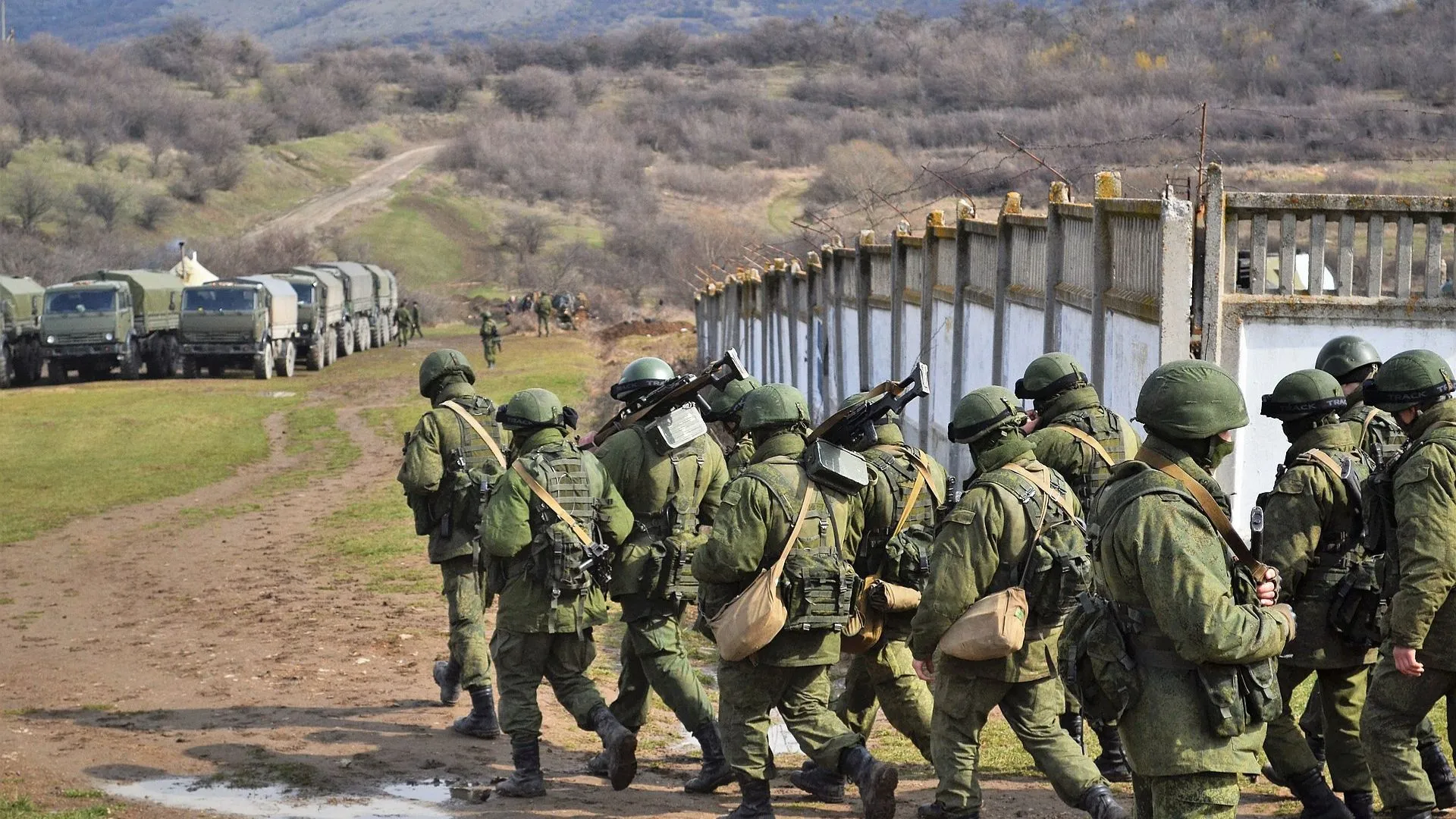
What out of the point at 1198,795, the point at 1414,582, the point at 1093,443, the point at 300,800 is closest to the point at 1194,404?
the point at 1198,795

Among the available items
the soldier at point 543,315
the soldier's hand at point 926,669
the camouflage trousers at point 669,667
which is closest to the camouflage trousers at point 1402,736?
the soldier's hand at point 926,669

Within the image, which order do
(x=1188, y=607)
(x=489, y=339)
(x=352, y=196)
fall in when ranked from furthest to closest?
1. (x=352, y=196)
2. (x=489, y=339)
3. (x=1188, y=607)

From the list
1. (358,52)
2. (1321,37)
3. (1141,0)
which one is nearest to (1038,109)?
(1321,37)

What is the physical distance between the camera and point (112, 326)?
36.0 meters

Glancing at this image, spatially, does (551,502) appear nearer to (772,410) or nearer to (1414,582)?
(772,410)

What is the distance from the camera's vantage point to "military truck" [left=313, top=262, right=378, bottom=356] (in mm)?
46938

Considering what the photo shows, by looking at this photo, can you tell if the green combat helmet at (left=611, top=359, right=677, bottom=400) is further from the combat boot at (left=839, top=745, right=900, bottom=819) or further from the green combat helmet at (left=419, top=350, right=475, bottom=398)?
the combat boot at (left=839, top=745, right=900, bottom=819)

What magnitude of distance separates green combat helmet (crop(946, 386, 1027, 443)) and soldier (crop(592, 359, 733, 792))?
6.17ft

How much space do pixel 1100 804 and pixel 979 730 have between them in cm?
54

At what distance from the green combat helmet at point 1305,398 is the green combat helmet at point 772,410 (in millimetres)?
1789

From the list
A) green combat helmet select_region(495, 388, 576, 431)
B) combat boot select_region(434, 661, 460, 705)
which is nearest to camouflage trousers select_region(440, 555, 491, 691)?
combat boot select_region(434, 661, 460, 705)

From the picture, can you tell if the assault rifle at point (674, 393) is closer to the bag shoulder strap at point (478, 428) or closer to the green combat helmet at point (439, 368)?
the bag shoulder strap at point (478, 428)

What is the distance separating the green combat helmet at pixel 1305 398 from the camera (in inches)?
252

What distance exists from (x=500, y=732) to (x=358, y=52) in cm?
14876
